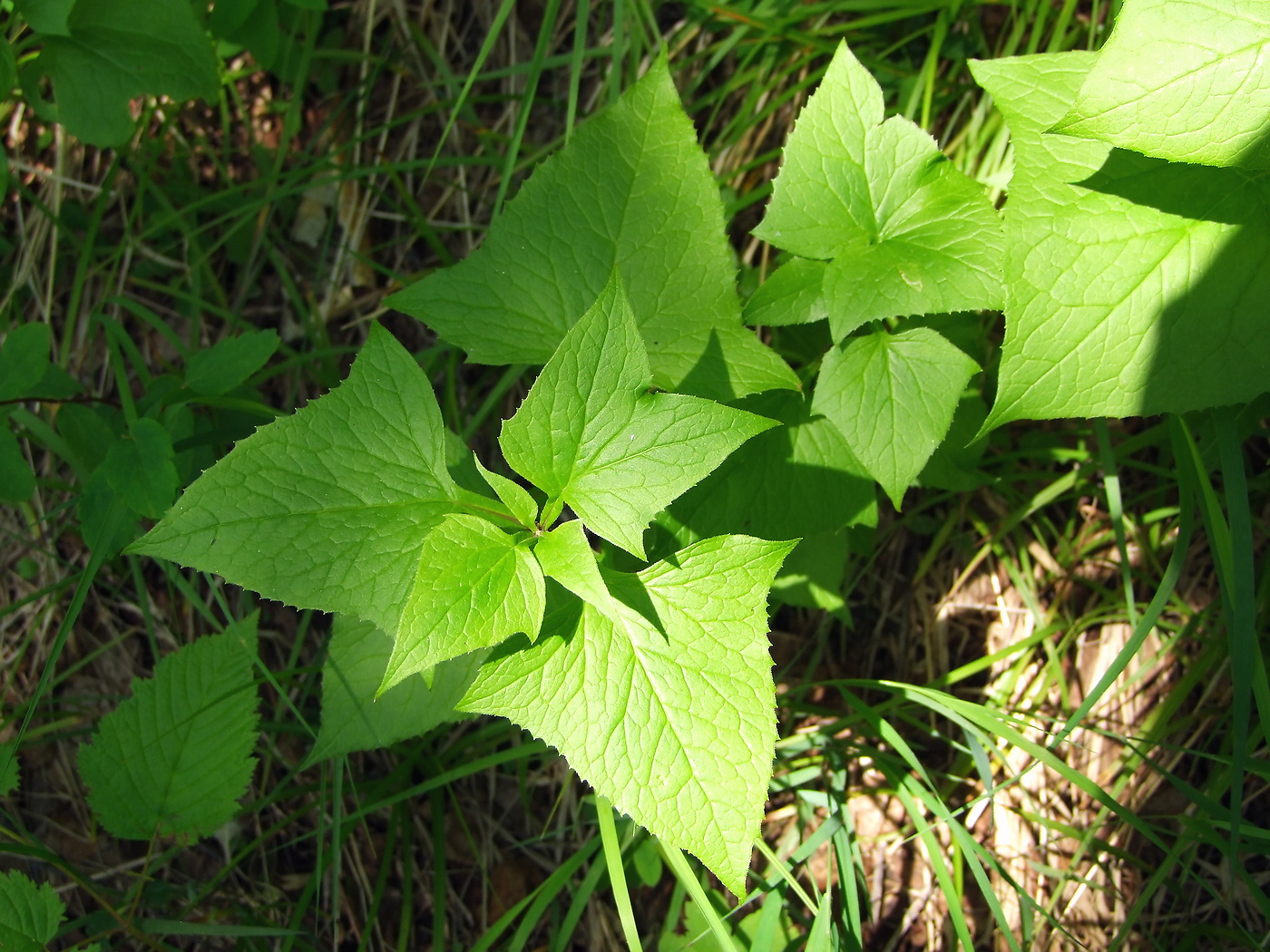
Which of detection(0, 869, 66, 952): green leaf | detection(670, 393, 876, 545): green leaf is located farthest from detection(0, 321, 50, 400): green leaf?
detection(670, 393, 876, 545): green leaf

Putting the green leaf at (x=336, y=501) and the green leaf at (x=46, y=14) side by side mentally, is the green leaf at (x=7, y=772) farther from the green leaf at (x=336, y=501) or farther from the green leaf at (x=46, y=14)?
the green leaf at (x=46, y=14)

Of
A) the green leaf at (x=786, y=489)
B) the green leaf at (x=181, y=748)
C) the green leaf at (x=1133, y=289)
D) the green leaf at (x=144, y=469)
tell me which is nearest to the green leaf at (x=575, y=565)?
the green leaf at (x=786, y=489)

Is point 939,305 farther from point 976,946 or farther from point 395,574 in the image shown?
point 976,946

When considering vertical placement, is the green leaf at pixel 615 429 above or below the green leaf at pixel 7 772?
above

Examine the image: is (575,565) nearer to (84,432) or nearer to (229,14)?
(84,432)

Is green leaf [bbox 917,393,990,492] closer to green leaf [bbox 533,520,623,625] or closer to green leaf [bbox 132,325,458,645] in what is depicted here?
green leaf [bbox 533,520,623,625]

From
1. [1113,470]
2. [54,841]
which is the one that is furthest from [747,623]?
[54,841]

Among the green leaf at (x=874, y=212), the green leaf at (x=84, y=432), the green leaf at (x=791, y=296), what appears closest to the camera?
the green leaf at (x=874, y=212)
